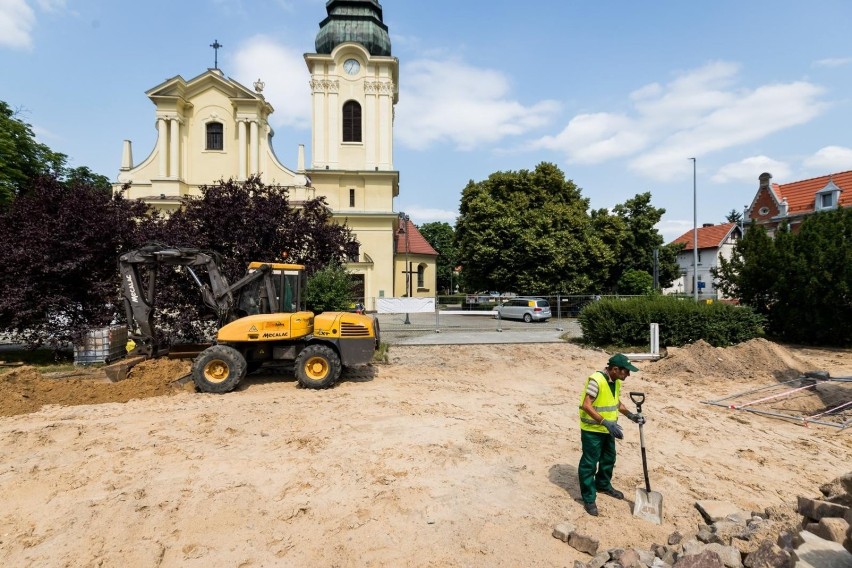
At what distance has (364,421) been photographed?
7.32 meters

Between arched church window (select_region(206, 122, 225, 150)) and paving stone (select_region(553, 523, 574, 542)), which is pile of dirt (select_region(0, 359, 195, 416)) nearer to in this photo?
paving stone (select_region(553, 523, 574, 542))

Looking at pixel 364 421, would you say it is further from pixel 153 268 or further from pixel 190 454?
pixel 153 268

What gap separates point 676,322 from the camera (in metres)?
14.5

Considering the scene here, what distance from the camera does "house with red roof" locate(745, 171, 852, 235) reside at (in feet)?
117

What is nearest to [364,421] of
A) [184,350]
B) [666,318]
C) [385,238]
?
[184,350]

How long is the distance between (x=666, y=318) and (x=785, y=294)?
560cm

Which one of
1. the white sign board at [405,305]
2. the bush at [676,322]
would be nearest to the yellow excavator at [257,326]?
the bush at [676,322]

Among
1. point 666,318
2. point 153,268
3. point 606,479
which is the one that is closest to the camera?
point 606,479

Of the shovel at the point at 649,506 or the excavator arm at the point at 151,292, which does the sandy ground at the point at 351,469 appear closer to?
the shovel at the point at 649,506

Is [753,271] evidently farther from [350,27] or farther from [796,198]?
[796,198]

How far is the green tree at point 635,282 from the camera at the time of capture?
29.5 m

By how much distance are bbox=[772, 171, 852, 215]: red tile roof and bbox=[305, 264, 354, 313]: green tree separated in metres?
38.5

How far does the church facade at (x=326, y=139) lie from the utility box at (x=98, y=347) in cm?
1820

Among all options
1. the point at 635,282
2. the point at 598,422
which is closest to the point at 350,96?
Answer: the point at 635,282
